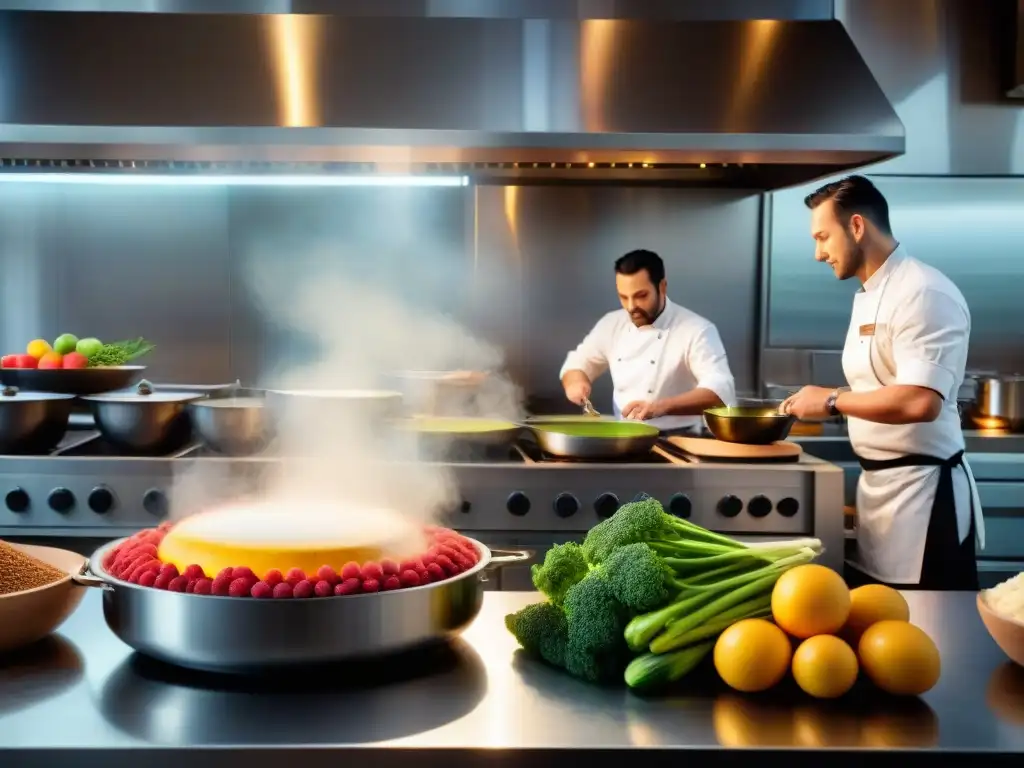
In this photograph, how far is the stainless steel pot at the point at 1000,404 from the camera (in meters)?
4.06

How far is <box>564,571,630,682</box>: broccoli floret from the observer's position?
47.9 inches

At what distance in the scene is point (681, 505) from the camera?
2832mm

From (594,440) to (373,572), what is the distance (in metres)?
1.70

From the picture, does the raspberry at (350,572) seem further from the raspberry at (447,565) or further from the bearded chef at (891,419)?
the bearded chef at (891,419)

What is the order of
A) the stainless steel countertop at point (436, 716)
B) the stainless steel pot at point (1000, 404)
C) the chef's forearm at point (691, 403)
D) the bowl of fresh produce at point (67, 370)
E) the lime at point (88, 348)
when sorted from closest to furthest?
the stainless steel countertop at point (436, 716), the bowl of fresh produce at point (67, 370), the lime at point (88, 348), the chef's forearm at point (691, 403), the stainless steel pot at point (1000, 404)

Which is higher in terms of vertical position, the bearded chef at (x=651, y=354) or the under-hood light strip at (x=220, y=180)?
the under-hood light strip at (x=220, y=180)

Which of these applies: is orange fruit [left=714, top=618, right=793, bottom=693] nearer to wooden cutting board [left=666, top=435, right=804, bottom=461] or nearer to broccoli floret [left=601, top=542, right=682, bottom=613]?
broccoli floret [left=601, top=542, right=682, bottom=613]

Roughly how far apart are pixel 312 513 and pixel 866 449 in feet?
7.05

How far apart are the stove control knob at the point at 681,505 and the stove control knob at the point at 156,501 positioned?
1.45 m

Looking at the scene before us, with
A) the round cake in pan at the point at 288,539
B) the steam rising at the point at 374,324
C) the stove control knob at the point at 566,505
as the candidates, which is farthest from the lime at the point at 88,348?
the round cake in pan at the point at 288,539

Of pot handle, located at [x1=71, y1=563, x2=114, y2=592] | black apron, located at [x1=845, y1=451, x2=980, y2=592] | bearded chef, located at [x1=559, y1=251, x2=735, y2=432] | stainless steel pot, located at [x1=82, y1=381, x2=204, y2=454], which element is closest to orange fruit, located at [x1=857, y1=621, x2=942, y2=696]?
pot handle, located at [x1=71, y1=563, x2=114, y2=592]

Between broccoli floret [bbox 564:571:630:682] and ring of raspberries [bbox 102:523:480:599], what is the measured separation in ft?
0.59

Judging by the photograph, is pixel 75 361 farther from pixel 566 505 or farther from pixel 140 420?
pixel 566 505

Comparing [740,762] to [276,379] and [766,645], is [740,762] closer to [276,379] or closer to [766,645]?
[766,645]
